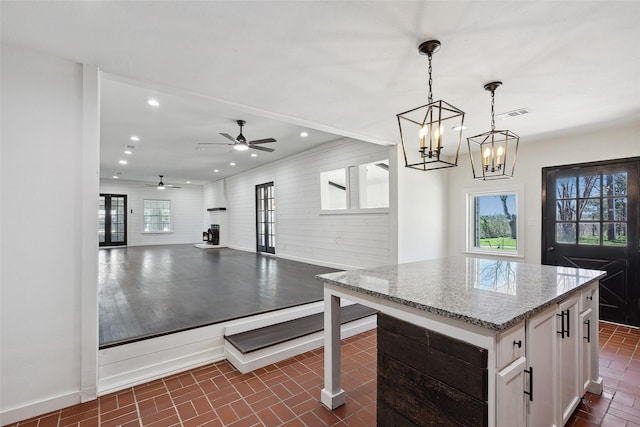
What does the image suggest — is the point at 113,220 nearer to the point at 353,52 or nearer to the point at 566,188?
the point at 353,52

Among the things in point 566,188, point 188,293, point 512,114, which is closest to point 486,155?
point 512,114

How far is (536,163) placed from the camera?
191 inches

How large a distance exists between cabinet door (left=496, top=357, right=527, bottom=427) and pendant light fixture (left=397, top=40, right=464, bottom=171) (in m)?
1.08

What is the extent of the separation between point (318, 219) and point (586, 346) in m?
5.41

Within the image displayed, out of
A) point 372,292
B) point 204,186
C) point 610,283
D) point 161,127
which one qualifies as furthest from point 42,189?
point 204,186

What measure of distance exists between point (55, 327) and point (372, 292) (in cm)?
240

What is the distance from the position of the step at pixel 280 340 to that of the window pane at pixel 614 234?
3.59 meters

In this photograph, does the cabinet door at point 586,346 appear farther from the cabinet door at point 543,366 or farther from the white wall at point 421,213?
the white wall at point 421,213

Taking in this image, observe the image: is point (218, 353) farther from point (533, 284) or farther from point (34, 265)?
point (533, 284)

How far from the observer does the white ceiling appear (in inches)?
72.8

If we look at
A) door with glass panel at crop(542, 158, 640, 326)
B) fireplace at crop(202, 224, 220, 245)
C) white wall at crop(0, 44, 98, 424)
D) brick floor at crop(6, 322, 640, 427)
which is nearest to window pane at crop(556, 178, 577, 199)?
door with glass panel at crop(542, 158, 640, 326)

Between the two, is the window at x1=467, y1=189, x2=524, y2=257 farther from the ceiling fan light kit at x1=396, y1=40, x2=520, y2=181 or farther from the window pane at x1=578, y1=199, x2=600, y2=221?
the window pane at x1=578, y1=199, x2=600, y2=221

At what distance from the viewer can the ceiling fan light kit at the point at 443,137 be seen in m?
1.89

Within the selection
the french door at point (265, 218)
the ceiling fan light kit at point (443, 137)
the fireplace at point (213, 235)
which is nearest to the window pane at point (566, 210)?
the ceiling fan light kit at point (443, 137)
